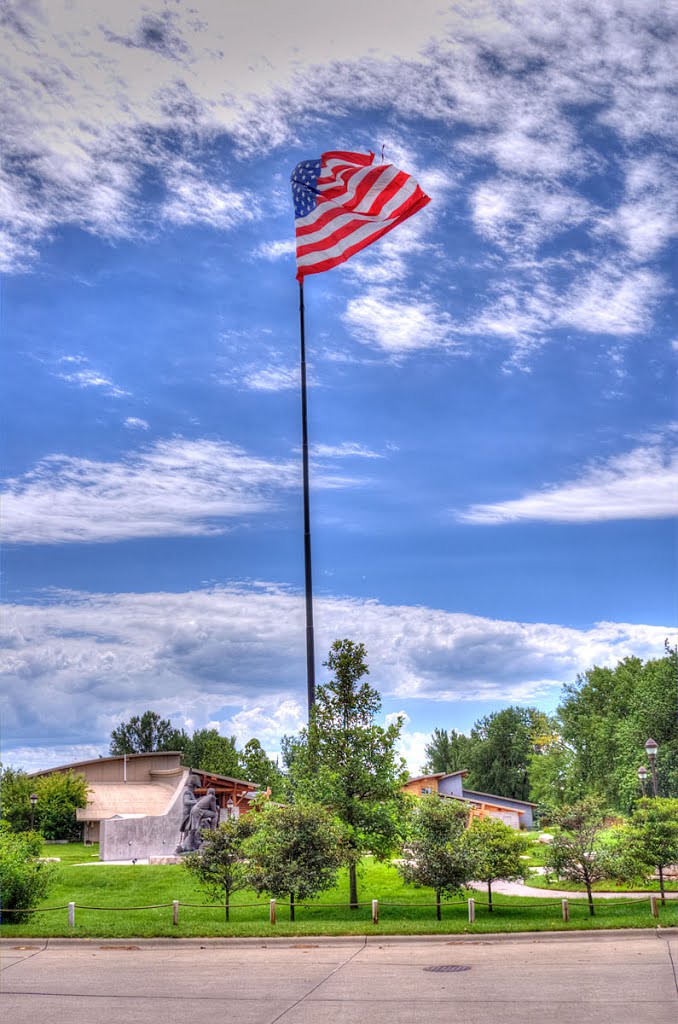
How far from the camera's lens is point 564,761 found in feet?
245

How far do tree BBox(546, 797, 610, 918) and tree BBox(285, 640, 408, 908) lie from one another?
4.41 metres

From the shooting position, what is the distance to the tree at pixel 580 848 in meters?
25.0

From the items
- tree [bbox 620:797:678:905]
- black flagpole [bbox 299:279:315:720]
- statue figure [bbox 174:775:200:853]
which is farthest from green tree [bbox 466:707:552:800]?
black flagpole [bbox 299:279:315:720]

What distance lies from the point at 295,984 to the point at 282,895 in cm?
870

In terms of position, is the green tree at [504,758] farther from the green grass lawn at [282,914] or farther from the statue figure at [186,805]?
the green grass lawn at [282,914]

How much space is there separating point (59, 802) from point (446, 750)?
249 ft

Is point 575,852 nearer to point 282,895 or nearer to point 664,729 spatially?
point 282,895

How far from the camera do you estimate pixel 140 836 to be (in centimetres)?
4328

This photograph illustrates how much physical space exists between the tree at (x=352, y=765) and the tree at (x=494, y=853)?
2216 mm

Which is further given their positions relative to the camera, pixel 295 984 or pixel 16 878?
pixel 16 878

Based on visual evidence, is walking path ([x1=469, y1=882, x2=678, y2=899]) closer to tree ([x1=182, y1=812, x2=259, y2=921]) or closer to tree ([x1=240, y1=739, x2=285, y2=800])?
tree ([x1=182, y1=812, x2=259, y2=921])

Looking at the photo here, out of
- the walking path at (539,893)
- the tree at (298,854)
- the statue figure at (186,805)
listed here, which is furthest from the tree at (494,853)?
the statue figure at (186,805)

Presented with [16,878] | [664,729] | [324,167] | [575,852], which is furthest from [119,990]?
[664,729]

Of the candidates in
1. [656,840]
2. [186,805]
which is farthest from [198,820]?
[656,840]
